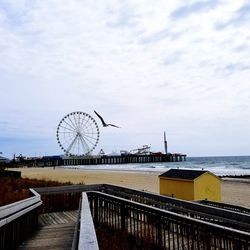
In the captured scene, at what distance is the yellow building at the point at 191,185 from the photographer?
12.4 m

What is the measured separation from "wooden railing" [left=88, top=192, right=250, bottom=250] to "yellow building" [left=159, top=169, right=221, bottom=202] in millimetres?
4273

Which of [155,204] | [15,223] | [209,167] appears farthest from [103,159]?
[15,223]

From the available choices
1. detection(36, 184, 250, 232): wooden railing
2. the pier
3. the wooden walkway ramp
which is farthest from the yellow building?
the pier

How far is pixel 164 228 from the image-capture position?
559cm

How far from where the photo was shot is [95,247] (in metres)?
2.43

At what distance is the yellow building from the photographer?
1238cm

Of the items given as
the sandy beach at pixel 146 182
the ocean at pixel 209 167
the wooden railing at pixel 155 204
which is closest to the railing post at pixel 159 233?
the wooden railing at pixel 155 204

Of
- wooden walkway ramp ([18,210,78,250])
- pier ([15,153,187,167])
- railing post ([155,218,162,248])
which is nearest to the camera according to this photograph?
railing post ([155,218,162,248])

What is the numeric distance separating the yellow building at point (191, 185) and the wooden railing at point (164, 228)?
4273 mm

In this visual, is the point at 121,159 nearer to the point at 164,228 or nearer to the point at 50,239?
the point at 50,239

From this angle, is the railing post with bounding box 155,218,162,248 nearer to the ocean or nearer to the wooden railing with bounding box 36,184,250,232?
the wooden railing with bounding box 36,184,250,232

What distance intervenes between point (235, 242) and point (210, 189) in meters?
9.03

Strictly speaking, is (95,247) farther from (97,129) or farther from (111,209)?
(97,129)

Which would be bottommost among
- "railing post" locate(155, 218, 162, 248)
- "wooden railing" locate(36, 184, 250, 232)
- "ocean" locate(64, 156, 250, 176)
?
"railing post" locate(155, 218, 162, 248)
